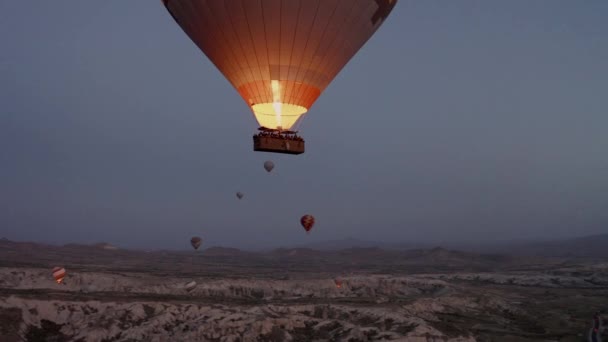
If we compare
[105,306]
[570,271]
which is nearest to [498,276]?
[570,271]

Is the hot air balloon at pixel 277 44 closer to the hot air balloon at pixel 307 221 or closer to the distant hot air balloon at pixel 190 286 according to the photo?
the hot air balloon at pixel 307 221

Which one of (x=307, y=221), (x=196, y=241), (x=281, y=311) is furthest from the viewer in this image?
(x=196, y=241)

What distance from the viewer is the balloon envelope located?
1759 centimetres

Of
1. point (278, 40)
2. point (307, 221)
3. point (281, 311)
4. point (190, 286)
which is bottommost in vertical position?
point (281, 311)

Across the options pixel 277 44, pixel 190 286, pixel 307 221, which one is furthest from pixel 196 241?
Answer: pixel 277 44

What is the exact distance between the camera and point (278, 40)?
59.0 ft

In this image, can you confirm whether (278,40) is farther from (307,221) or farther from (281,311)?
(281,311)

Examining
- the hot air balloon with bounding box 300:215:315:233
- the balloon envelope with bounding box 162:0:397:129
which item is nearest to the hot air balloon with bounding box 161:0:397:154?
the balloon envelope with bounding box 162:0:397:129

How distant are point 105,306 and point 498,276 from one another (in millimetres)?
63714

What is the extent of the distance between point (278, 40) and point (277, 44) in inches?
6.6

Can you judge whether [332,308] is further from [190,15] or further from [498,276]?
[498,276]

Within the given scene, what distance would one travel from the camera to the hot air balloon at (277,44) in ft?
57.8

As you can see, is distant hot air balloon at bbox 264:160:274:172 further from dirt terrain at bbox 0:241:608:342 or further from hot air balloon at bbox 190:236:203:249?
hot air balloon at bbox 190:236:203:249

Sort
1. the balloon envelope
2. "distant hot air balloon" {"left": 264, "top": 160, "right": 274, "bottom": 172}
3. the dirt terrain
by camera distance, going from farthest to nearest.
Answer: the dirt terrain < "distant hot air balloon" {"left": 264, "top": 160, "right": 274, "bottom": 172} < the balloon envelope
